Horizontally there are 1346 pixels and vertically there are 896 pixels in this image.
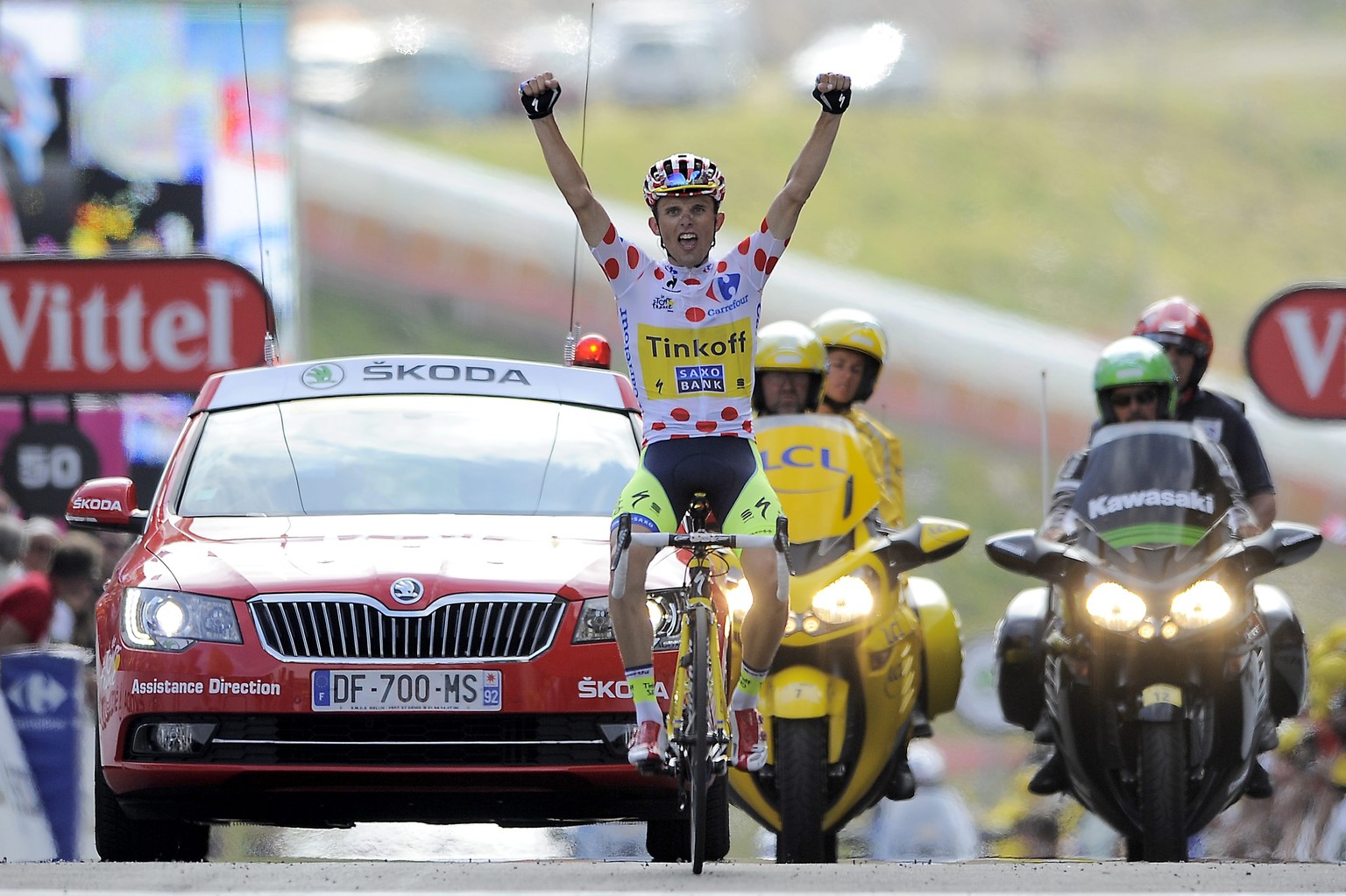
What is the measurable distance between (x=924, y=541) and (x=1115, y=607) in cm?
80

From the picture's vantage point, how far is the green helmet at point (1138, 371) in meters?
9.76

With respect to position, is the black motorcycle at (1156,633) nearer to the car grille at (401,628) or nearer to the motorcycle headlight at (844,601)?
the motorcycle headlight at (844,601)

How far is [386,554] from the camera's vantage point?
8570 mm

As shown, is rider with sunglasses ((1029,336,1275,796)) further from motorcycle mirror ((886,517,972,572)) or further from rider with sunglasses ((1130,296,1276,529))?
rider with sunglasses ((1130,296,1276,529))

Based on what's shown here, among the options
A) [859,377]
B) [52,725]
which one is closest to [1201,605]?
[859,377]

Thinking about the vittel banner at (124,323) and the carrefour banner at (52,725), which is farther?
the vittel banner at (124,323)

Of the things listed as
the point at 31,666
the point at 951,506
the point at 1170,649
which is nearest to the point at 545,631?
the point at 1170,649

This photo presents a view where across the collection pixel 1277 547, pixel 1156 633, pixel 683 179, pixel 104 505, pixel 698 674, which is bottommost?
pixel 1156 633

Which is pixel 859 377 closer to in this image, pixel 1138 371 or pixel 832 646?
pixel 1138 371

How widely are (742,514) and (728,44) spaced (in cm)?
5422

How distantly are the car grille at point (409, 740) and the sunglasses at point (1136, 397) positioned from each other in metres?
2.70

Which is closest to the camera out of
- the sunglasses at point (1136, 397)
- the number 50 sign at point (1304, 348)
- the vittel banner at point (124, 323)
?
the sunglasses at point (1136, 397)

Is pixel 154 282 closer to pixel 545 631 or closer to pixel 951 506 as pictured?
pixel 545 631

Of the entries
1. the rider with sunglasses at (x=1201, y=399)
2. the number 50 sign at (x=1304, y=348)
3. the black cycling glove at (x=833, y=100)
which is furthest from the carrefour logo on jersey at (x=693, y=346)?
the number 50 sign at (x=1304, y=348)
